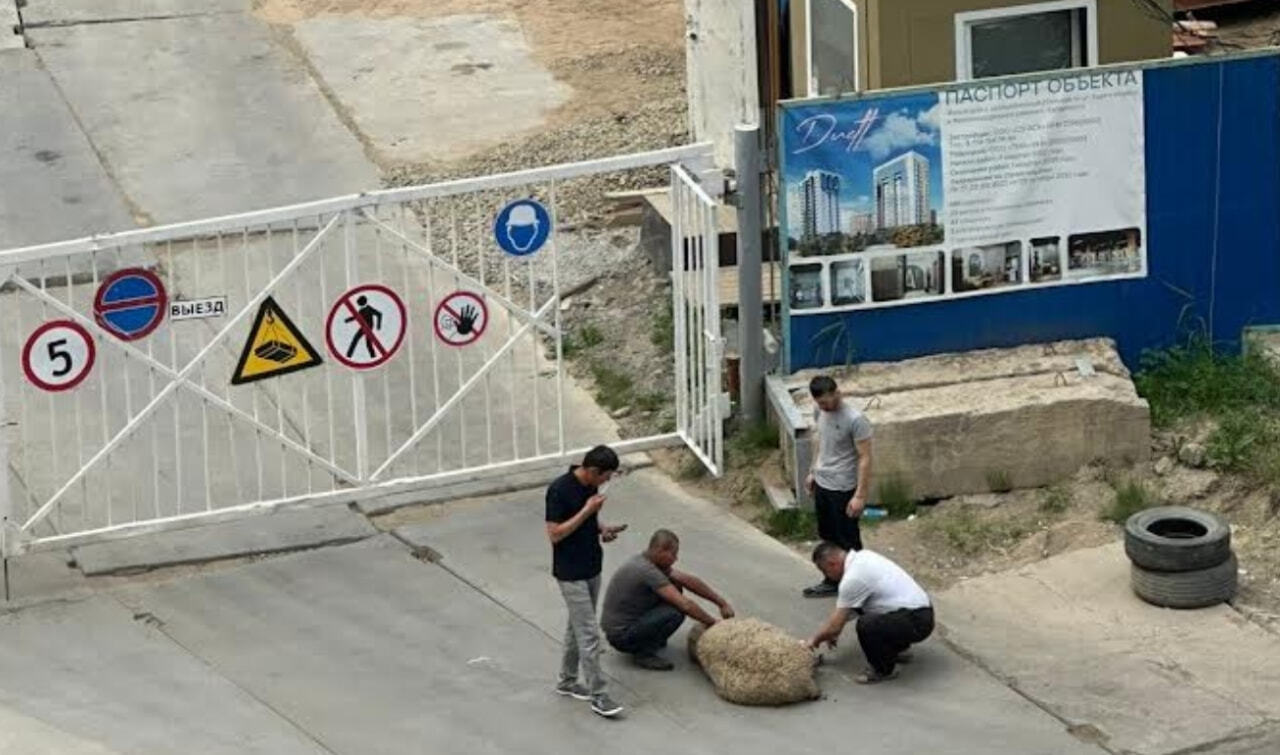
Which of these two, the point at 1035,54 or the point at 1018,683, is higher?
the point at 1035,54

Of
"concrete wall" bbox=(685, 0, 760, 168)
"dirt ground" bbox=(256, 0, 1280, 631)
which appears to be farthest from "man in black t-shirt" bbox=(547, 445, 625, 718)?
"concrete wall" bbox=(685, 0, 760, 168)

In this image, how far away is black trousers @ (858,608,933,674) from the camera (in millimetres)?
13812

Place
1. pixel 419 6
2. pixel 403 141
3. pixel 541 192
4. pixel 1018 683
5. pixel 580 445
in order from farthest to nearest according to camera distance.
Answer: pixel 419 6, pixel 403 141, pixel 541 192, pixel 580 445, pixel 1018 683

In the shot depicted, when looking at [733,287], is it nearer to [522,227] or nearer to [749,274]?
[749,274]

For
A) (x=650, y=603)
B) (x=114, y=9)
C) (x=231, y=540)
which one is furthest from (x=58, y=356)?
(x=114, y=9)

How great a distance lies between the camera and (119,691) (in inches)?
555

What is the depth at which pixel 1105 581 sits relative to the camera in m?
15.2

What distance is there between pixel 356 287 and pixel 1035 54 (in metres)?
5.56

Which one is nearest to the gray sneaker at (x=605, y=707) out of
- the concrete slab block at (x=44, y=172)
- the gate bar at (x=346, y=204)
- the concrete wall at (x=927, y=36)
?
the gate bar at (x=346, y=204)

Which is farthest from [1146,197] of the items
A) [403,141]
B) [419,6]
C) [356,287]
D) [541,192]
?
[419,6]

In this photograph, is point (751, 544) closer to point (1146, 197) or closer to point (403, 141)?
point (1146, 197)

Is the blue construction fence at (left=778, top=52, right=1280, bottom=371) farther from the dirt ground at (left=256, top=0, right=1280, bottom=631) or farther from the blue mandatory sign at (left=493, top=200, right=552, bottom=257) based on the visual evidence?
the blue mandatory sign at (left=493, top=200, right=552, bottom=257)

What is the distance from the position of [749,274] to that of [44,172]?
27.7ft

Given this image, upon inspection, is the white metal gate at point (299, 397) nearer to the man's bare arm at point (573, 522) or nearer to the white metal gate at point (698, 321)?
the white metal gate at point (698, 321)
